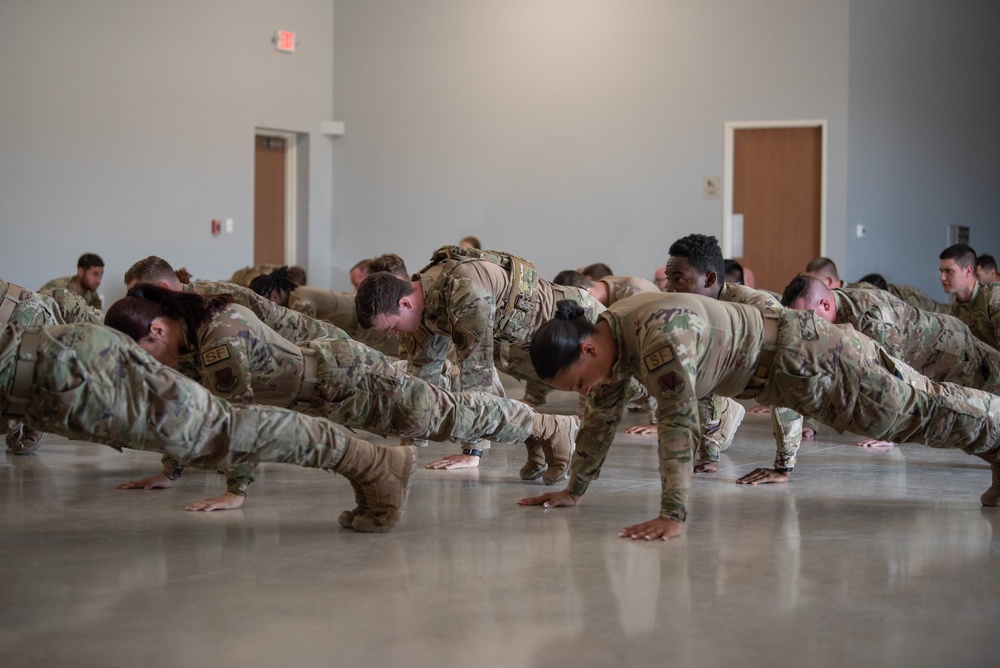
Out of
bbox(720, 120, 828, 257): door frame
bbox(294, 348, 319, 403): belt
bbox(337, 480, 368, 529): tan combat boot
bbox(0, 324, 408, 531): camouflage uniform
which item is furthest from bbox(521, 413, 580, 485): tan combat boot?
bbox(720, 120, 828, 257): door frame

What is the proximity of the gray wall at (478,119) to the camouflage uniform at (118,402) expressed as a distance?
27.2ft

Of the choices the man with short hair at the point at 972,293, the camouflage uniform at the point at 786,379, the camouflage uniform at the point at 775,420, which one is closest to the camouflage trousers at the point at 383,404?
the camouflage uniform at the point at 786,379

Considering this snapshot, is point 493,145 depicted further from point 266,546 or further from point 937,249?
point 266,546

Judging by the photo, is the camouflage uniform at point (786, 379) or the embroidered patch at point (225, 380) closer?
the camouflage uniform at point (786, 379)

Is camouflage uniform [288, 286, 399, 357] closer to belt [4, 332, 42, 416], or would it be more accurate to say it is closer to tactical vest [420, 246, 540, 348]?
tactical vest [420, 246, 540, 348]

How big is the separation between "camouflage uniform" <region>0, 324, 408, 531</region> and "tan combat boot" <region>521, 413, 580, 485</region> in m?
1.56

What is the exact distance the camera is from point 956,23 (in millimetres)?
13062

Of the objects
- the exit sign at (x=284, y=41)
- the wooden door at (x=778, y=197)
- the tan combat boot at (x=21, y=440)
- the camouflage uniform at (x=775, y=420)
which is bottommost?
the tan combat boot at (x=21, y=440)

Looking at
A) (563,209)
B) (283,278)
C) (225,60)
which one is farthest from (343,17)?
(283,278)

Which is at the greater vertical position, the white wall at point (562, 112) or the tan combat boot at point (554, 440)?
the white wall at point (562, 112)

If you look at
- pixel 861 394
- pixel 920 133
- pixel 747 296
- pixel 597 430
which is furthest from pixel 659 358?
pixel 920 133

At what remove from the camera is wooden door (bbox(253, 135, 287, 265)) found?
13.1m

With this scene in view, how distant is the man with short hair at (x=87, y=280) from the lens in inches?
412

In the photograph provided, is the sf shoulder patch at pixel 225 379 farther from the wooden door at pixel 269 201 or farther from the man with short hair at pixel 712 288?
the wooden door at pixel 269 201
